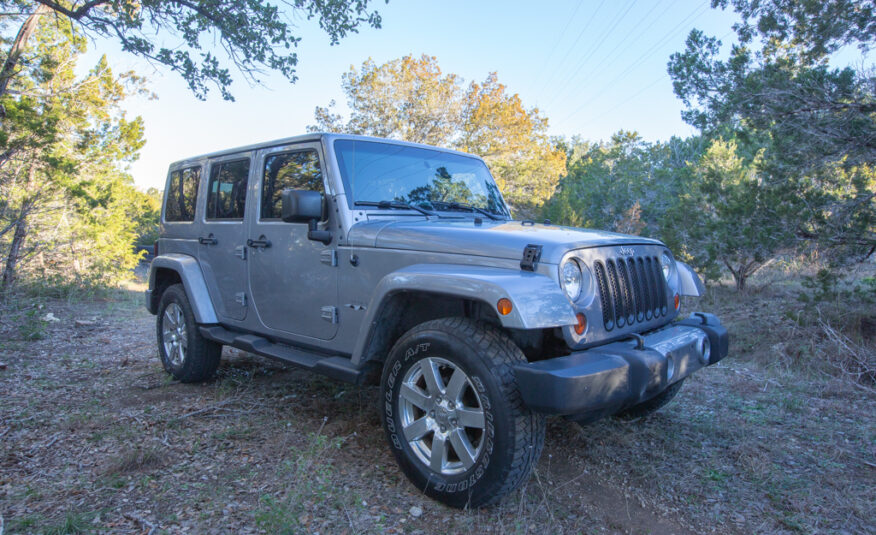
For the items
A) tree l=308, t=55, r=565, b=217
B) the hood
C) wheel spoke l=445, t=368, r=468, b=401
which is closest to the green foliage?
the hood

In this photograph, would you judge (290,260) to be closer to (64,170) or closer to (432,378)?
(432,378)

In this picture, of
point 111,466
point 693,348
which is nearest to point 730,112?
point 693,348

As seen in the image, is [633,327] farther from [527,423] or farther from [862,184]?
[862,184]

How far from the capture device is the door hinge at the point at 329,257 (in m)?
3.46

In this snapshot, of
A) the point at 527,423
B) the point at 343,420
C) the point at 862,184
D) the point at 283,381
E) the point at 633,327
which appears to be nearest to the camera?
the point at 527,423

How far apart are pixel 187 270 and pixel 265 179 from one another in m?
1.22

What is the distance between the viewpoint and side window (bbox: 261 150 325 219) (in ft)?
12.1

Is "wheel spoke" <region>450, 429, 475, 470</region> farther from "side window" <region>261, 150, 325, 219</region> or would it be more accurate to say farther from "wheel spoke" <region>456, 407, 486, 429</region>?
"side window" <region>261, 150, 325, 219</region>

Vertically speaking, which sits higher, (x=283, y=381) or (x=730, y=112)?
(x=730, y=112)

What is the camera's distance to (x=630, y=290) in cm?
299

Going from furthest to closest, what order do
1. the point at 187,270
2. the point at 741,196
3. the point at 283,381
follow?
the point at 741,196
the point at 283,381
the point at 187,270

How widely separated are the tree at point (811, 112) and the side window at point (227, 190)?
5499 millimetres

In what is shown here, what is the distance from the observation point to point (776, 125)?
20.3 ft

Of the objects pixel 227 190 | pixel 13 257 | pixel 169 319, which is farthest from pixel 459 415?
pixel 13 257
